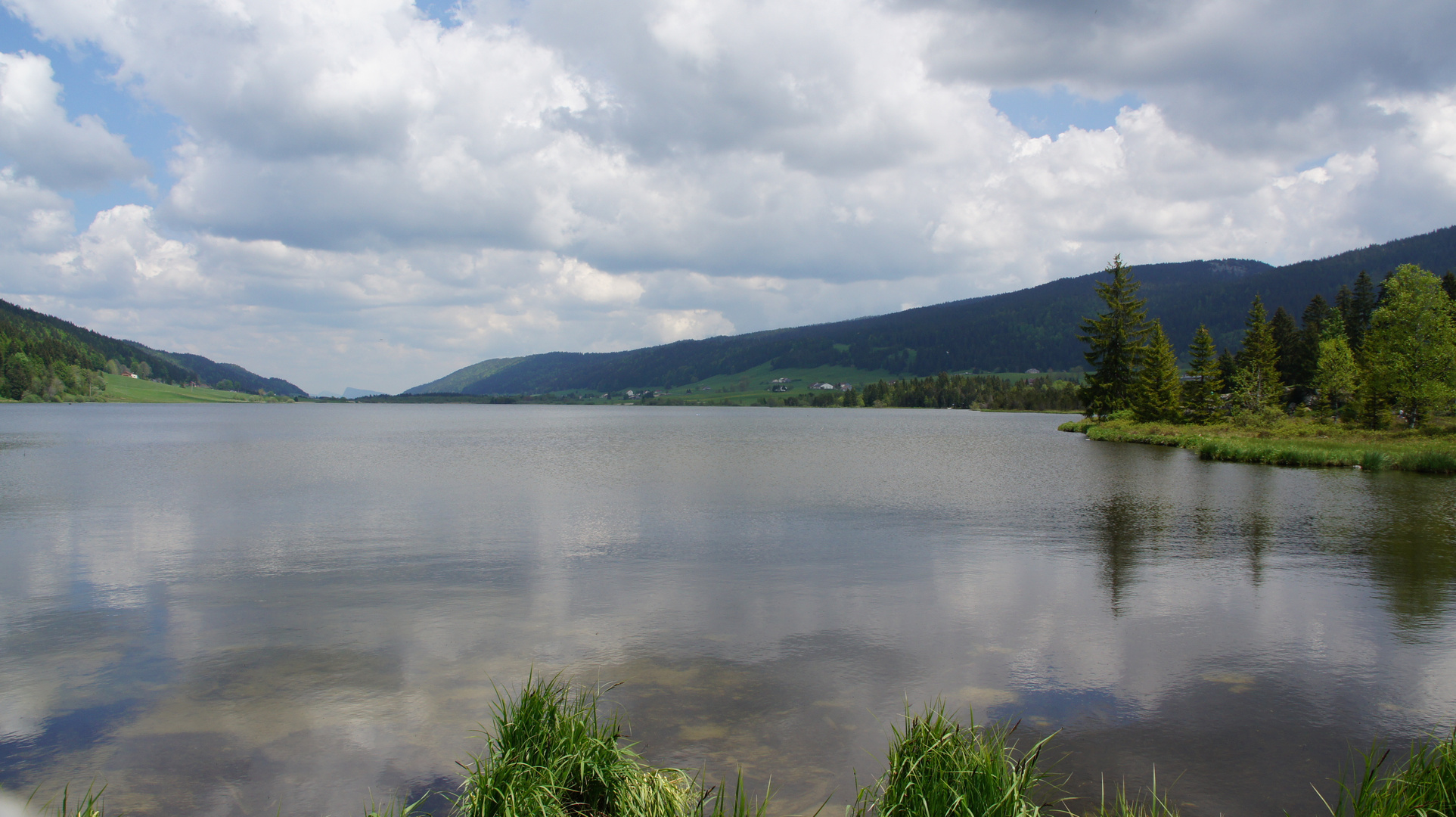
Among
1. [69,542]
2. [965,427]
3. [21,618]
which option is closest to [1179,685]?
[21,618]

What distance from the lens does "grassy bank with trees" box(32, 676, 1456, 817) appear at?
19.5 feet

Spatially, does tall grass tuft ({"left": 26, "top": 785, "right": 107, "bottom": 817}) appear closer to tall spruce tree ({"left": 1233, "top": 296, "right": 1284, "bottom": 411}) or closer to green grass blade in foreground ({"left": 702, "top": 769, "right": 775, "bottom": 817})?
green grass blade in foreground ({"left": 702, "top": 769, "right": 775, "bottom": 817})

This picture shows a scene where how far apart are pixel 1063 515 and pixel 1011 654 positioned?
1524 cm

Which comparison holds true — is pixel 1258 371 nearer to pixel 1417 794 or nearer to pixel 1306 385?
pixel 1306 385

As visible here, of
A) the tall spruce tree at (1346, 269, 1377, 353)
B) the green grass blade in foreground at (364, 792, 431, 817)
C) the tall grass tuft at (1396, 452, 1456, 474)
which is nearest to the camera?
the green grass blade in foreground at (364, 792, 431, 817)

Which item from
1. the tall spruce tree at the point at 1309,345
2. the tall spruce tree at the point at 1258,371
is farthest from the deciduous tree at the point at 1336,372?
the tall spruce tree at the point at 1309,345

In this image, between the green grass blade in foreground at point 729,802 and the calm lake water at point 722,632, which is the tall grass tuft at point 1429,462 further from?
the green grass blade in foreground at point 729,802

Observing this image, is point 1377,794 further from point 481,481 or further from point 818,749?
point 481,481

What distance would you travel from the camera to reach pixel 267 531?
21891 mm

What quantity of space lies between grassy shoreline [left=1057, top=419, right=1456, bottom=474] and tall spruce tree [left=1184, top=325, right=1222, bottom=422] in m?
7.79

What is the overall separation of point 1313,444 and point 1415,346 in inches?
753

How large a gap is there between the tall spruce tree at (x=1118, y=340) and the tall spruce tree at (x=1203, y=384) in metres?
5.13

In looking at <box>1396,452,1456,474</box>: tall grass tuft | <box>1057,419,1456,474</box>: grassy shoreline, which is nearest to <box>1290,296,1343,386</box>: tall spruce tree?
<box>1057,419,1456,474</box>: grassy shoreline

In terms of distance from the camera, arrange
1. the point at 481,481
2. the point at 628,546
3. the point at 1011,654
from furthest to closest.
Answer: the point at 481,481 → the point at 628,546 → the point at 1011,654
